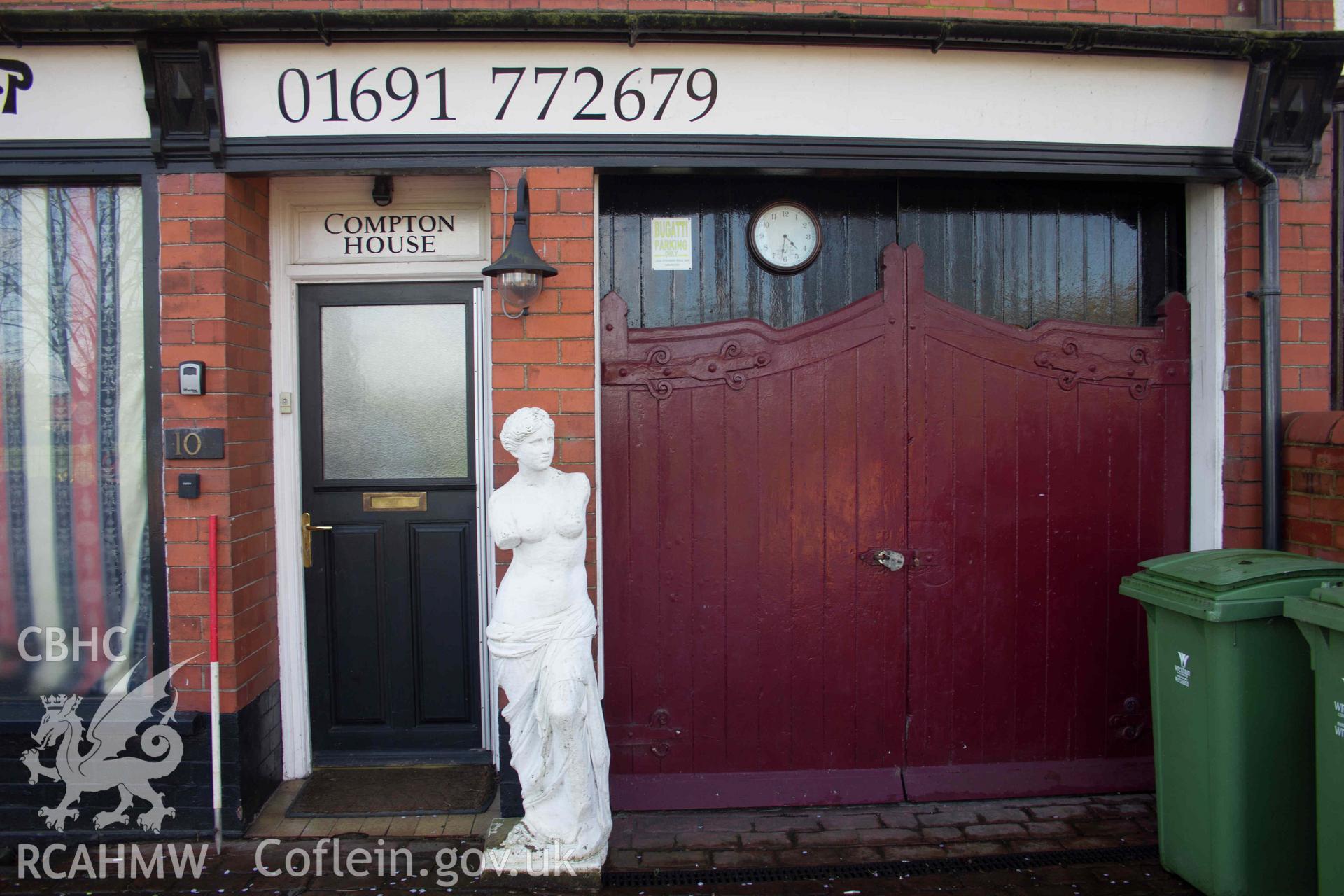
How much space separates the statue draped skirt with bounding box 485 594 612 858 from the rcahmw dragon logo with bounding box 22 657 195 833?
5.33 feet

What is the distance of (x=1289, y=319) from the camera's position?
3.59 metres

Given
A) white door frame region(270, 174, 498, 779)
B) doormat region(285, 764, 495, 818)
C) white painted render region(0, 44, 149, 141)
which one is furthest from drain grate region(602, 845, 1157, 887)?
white painted render region(0, 44, 149, 141)

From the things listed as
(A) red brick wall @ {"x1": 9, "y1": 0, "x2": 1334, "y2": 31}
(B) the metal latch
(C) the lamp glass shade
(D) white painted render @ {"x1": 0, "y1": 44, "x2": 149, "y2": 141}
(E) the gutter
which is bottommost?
(B) the metal latch

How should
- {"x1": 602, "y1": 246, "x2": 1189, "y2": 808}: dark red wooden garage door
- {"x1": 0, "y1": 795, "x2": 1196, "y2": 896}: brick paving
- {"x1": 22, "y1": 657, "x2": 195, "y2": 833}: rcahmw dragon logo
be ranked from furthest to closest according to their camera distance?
{"x1": 602, "y1": 246, "x2": 1189, "y2": 808}: dark red wooden garage door < {"x1": 22, "y1": 657, "x2": 195, "y2": 833}: rcahmw dragon logo < {"x1": 0, "y1": 795, "x2": 1196, "y2": 896}: brick paving

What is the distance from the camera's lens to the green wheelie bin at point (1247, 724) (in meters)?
2.74

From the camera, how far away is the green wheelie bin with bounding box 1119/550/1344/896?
8.99ft

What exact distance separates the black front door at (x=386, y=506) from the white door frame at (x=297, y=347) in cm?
6

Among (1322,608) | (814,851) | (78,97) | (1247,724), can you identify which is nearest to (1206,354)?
(1322,608)

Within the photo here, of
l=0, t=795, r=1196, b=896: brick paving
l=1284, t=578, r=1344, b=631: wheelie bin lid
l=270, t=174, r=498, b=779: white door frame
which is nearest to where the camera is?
l=1284, t=578, r=1344, b=631: wheelie bin lid

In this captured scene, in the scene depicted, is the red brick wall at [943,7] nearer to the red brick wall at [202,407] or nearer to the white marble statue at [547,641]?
the red brick wall at [202,407]

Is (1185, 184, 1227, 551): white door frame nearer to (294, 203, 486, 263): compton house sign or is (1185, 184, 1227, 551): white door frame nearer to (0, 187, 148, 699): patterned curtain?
(294, 203, 486, 263): compton house sign

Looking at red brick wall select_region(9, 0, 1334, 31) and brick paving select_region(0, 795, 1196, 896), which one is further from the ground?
red brick wall select_region(9, 0, 1334, 31)

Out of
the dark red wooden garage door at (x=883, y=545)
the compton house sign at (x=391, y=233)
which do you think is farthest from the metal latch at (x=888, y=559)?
the compton house sign at (x=391, y=233)

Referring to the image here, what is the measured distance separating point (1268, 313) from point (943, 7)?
6.69 feet
